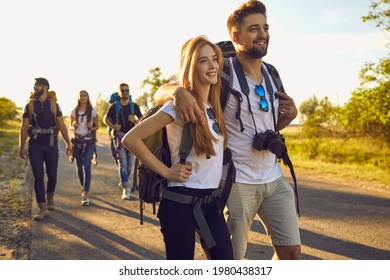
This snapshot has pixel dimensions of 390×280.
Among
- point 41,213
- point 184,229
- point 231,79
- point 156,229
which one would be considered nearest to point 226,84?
point 231,79

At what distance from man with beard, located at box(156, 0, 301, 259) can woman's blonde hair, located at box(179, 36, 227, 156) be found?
0.26 meters

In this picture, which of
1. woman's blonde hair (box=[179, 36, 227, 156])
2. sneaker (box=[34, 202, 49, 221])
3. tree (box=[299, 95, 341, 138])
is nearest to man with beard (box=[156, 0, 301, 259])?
woman's blonde hair (box=[179, 36, 227, 156])

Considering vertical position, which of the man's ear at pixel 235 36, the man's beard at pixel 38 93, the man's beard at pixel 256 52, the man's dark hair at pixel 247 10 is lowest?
the man's beard at pixel 38 93

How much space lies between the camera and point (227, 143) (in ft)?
8.94

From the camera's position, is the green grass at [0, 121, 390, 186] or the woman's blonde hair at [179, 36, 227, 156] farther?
the green grass at [0, 121, 390, 186]

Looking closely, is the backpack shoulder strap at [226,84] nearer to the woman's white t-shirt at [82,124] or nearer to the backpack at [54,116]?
the backpack at [54,116]

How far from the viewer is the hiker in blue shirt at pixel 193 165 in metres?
2.36

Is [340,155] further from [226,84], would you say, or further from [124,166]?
[226,84]

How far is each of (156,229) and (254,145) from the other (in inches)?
113


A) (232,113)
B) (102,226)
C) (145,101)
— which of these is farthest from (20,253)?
(145,101)

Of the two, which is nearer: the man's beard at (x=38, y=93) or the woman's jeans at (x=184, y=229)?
the woman's jeans at (x=184, y=229)

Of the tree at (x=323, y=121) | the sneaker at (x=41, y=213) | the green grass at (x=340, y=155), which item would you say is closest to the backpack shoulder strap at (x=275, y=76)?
the sneaker at (x=41, y=213)

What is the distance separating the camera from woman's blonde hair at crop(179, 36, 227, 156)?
2361mm

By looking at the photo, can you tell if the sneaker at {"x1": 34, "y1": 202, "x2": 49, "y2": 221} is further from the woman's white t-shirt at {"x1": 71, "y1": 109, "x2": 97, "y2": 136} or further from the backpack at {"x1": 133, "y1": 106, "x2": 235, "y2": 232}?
the backpack at {"x1": 133, "y1": 106, "x2": 235, "y2": 232}
